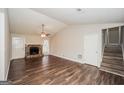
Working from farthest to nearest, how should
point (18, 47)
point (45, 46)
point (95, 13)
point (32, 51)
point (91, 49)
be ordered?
point (45, 46) < point (32, 51) < point (18, 47) < point (91, 49) < point (95, 13)

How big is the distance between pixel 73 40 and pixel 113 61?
334 cm

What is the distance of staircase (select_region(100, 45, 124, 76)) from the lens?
429cm

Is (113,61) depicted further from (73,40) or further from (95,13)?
(73,40)

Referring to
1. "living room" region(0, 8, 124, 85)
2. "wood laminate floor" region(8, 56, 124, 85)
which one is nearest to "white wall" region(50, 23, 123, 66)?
"living room" region(0, 8, 124, 85)

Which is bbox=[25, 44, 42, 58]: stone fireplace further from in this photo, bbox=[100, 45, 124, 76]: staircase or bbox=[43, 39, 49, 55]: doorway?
bbox=[100, 45, 124, 76]: staircase

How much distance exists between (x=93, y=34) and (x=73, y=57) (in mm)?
2326

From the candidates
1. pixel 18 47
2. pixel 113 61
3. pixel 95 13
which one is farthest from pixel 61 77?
pixel 18 47

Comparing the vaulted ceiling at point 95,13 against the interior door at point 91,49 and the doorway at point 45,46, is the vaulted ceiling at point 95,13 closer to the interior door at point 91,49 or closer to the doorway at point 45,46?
the interior door at point 91,49

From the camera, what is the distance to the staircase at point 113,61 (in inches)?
169

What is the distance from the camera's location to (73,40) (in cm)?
732

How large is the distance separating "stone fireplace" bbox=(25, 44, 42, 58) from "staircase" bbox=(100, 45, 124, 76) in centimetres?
603
